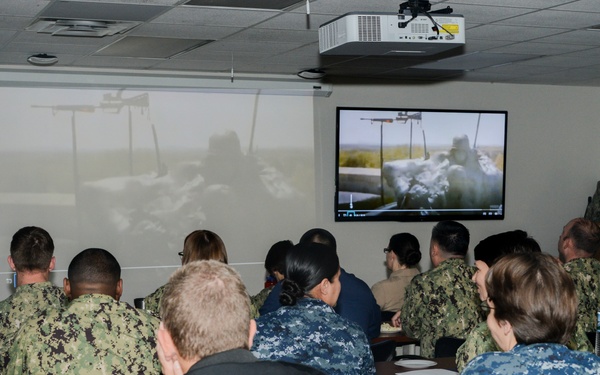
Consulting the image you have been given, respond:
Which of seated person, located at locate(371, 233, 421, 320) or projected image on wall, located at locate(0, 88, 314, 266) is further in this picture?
projected image on wall, located at locate(0, 88, 314, 266)

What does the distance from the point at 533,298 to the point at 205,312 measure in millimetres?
941

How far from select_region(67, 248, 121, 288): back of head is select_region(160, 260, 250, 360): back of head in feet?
5.70

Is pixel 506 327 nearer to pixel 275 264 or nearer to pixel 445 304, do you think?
pixel 445 304

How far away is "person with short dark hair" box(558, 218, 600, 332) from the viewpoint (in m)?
5.27

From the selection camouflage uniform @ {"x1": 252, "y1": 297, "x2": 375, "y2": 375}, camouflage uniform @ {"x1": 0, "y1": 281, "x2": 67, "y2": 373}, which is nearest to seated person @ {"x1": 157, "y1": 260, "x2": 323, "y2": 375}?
camouflage uniform @ {"x1": 252, "y1": 297, "x2": 375, "y2": 375}

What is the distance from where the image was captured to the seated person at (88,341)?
3139 mm

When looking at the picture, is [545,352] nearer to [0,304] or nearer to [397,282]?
[0,304]

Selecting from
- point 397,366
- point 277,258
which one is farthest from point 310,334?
point 277,258

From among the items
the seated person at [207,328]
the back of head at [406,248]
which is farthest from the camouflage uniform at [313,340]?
the back of head at [406,248]

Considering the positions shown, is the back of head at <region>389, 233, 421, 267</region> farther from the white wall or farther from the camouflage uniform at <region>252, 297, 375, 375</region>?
the camouflage uniform at <region>252, 297, 375, 375</region>

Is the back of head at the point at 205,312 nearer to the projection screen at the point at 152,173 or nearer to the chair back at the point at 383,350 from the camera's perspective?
the chair back at the point at 383,350

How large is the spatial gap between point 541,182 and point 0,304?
6.82 metres

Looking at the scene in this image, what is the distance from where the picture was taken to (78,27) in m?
5.66

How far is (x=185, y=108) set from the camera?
8.23m
